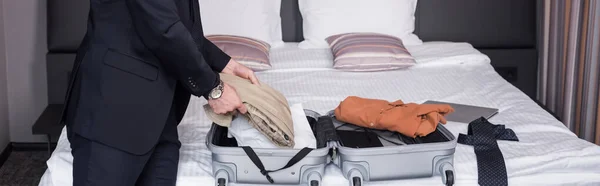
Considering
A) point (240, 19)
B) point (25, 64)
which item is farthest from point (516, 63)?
point (25, 64)

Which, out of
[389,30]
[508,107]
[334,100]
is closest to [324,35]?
[389,30]

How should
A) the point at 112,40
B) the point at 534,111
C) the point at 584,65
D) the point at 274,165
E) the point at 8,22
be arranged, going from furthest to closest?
the point at 8,22, the point at 584,65, the point at 534,111, the point at 274,165, the point at 112,40

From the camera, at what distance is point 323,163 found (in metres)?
2.30

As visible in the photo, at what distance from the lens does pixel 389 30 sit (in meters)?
3.93

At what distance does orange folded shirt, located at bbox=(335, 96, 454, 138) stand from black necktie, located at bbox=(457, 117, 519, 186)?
102mm

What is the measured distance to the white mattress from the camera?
93.1 inches

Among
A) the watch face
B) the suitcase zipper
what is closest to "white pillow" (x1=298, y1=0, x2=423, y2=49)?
the suitcase zipper

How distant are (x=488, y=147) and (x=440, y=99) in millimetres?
742

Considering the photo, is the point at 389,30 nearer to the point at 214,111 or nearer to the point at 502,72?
the point at 502,72

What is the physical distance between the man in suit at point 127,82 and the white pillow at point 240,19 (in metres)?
1.55

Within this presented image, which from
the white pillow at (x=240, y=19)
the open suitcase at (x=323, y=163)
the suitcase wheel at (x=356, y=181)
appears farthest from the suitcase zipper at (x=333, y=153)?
the white pillow at (x=240, y=19)

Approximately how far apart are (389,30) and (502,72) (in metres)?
0.63

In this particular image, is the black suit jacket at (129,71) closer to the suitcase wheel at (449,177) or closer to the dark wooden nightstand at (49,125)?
the suitcase wheel at (449,177)

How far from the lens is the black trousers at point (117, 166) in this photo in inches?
83.7
